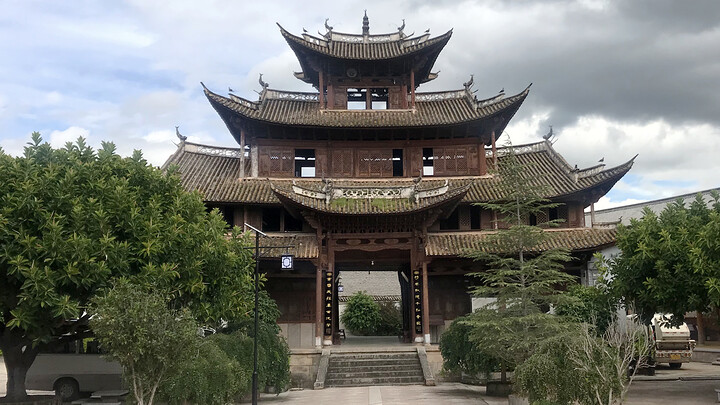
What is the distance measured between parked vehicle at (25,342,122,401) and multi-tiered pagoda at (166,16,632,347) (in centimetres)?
732

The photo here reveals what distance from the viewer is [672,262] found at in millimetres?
15656

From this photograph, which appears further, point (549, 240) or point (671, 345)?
point (549, 240)

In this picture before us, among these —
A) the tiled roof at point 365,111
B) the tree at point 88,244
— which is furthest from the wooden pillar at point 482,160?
the tree at point 88,244

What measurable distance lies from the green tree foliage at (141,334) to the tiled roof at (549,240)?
13.2m

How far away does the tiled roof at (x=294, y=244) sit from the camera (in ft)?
74.6

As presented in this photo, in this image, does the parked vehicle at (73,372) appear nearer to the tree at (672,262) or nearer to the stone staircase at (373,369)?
the stone staircase at (373,369)

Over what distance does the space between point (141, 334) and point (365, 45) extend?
22.6 m

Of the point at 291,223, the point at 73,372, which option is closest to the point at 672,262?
the point at 291,223

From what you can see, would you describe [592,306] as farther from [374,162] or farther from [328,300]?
[374,162]

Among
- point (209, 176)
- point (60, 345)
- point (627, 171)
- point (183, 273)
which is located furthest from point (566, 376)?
point (209, 176)

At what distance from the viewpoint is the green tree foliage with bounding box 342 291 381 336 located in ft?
128

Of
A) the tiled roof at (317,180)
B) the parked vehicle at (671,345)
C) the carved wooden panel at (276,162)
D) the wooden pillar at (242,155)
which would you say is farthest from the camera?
the carved wooden panel at (276,162)

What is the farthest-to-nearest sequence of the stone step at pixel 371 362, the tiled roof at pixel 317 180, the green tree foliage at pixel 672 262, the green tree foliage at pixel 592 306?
the tiled roof at pixel 317 180, the stone step at pixel 371 362, the green tree foliage at pixel 592 306, the green tree foliage at pixel 672 262

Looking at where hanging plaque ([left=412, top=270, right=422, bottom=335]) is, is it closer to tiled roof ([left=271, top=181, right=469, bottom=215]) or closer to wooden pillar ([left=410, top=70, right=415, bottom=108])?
tiled roof ([left=271, top=181, right=469, bottom=215])
